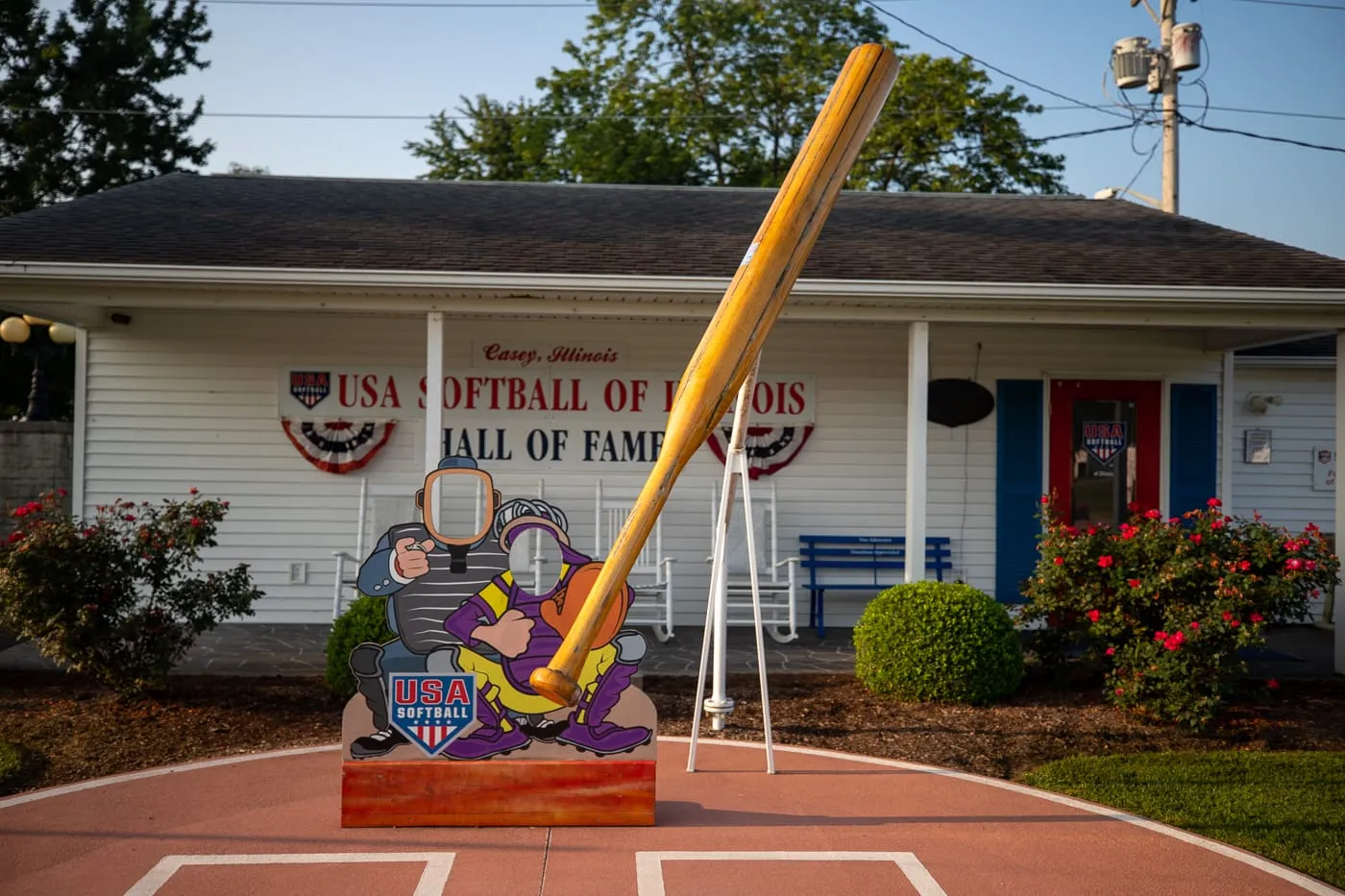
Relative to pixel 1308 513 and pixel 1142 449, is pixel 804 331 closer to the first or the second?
pixel 1142 449

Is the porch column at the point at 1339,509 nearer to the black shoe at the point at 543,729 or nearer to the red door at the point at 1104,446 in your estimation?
the red door at the point at 1104,446

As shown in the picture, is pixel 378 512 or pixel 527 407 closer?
pixel 378 512

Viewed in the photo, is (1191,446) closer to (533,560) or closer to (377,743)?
(533,560)

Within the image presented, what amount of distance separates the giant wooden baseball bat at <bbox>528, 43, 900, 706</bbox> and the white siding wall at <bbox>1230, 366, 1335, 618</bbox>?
9.46 metres

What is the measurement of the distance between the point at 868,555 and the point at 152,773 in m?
6.44

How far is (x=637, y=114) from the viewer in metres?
26.5

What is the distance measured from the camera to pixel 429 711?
4758 mm

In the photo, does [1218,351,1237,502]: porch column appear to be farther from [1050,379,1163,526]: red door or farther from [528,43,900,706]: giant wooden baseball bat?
[528,43,900,706]: giant wooden baseball bat

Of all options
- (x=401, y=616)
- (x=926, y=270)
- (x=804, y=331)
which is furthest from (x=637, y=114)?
(x=401, y=616)

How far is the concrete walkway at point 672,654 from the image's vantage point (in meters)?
8.20

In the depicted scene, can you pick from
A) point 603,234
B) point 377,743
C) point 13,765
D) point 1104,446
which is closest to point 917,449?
point 1104,446

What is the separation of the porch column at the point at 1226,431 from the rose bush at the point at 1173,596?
10.9 ft

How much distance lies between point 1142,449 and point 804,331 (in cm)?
334

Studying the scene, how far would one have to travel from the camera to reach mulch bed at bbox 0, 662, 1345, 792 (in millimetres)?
6184
